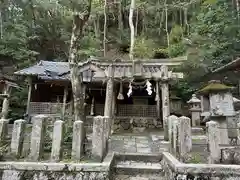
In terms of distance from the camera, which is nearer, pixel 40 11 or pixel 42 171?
pixel 42 171

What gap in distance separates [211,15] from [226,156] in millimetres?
13743

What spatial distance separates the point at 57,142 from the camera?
4973 mm

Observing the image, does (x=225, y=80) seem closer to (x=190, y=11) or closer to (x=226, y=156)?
(x=226, y=156)

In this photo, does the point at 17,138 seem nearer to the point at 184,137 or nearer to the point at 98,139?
the point at 98,139

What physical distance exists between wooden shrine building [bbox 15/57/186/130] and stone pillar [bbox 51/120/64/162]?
18.9ft

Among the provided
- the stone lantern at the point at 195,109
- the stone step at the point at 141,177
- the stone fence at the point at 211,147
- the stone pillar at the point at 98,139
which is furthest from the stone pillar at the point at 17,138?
the stone lantern at the point at 195,109

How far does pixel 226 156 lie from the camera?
4.74 metres

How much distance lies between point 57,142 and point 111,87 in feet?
20.4

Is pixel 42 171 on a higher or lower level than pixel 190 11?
lower

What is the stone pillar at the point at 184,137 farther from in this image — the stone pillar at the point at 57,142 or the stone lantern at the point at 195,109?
the stone lantern at the point at 195,109

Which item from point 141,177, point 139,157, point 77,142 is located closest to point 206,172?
point 141,177

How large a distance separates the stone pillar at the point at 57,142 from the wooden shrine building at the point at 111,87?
575 cm

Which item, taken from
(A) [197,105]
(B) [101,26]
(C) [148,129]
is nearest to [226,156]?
(A) [197,105]

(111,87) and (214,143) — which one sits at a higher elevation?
(111,87)
